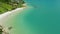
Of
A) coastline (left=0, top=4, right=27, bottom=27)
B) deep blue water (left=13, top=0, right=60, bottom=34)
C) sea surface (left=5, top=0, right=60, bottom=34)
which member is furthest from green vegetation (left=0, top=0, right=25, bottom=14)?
deep blue water (left=13, top=0, right=60, bottom=34)

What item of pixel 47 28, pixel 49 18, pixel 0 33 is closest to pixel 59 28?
pixel 47 28

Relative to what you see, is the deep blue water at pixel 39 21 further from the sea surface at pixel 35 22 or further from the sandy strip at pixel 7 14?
the sandy strip at pixel 7 14

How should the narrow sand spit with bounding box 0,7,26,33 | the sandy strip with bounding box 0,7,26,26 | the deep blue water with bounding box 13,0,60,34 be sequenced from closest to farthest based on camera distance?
the deep blue water with bounding box 13,0,60,34, the narrow sand spit with bounding box 0,7,26,33, the sandy strip with bounding box 0,7,26,26

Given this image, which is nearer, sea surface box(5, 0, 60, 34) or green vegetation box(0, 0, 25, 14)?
sea surface box(5, 0, 60, 34)

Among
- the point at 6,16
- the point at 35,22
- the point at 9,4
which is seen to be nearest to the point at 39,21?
the point at 35,22

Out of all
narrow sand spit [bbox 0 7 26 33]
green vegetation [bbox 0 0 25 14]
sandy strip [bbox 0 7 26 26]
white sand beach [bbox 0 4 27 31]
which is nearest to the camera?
narrow sand spit [bbox 0 7 26 33]

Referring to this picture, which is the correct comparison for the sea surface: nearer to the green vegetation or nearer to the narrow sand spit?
the narrow sand spit

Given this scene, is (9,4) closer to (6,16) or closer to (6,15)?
(6,15)

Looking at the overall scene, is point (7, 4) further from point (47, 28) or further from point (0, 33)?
point (0, 33)

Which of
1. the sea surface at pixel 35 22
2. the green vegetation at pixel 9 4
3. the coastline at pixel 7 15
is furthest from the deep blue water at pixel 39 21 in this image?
the green vegetation at pixel 9 4

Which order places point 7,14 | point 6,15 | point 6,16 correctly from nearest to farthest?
point 6,16, point 6,15, point 7,14

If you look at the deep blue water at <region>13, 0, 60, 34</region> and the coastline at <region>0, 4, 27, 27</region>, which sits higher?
the coastline at <region>0, 4, 27, 27</region>
